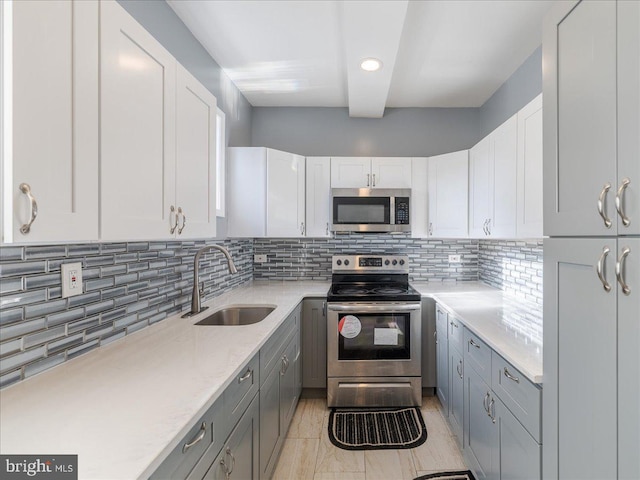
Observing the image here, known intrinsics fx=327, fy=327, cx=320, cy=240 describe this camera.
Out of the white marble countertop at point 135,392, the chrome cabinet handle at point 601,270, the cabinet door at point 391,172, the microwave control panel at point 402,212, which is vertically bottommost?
the white marble countertop at point 135,392

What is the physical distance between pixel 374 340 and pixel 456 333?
0.67 m

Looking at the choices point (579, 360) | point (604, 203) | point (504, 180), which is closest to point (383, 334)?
point (504, 180)

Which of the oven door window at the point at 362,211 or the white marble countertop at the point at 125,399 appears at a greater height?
the oven door window at the point at 362,211

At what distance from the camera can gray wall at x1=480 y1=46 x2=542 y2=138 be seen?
2.18 metres

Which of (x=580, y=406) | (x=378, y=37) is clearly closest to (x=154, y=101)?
(x=378, y=37)

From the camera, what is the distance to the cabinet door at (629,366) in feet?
2.42

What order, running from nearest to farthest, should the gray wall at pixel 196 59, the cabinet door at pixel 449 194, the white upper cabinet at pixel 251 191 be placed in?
the gray wall at pixel 196 59 → the white upper cabinet at pixel 251 191 → the cabinet door at pixel 449 194

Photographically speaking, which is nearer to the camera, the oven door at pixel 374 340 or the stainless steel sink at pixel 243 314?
the stainless steel sink at pixel 243 314

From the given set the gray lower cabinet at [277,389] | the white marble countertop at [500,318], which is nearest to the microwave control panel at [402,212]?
the white marble countertop at [500,318]

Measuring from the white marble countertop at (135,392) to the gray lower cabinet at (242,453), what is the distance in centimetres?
25

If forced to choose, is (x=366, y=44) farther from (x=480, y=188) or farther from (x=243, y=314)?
(x=243, y=314)

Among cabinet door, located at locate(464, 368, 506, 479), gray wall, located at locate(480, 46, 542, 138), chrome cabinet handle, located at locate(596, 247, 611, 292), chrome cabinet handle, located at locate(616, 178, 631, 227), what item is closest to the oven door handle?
cabinet door, located at locate(464, 368, 506, 479)

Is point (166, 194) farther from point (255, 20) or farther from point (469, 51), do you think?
point (469, 51)

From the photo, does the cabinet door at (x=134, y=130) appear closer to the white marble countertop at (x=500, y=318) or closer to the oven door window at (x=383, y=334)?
the white marble countertop at (x=500, y=318)
